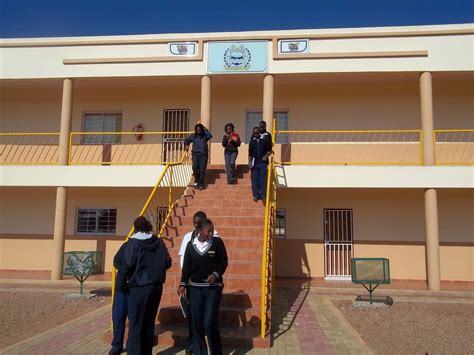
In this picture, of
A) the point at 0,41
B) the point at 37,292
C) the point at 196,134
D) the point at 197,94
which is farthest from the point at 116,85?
the point at 37,292

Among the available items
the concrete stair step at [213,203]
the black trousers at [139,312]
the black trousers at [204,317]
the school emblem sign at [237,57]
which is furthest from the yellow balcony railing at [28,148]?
the black trousers at [204,317]

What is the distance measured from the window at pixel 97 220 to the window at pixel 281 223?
206 inches

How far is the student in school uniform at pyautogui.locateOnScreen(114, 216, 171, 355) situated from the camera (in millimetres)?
5062

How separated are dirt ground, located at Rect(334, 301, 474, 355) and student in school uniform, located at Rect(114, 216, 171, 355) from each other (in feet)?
10.7

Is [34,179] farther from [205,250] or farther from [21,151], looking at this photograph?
[205,250]

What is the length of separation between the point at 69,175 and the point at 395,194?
957 centimetres

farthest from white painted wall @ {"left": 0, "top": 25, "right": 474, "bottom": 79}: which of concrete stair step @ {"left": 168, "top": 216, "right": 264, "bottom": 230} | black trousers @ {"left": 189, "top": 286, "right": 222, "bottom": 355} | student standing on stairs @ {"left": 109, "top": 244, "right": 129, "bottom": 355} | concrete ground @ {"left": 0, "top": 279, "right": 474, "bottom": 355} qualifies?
black trousers @ {"left": 189, "top": 286, "right": 222, "bottom": 355}

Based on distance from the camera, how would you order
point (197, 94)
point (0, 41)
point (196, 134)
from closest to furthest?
1. point (196, 134)
2. point (0, 41)
3. point (197, 94)

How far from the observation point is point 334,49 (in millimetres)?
12172

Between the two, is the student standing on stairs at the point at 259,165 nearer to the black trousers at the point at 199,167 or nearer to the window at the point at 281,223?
the black trousers at the point at 199,167

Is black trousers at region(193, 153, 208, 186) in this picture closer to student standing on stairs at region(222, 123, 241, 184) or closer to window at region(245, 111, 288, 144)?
student standing on stairs at region(222, 123, 241, 184)

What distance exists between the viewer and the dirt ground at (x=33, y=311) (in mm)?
7285

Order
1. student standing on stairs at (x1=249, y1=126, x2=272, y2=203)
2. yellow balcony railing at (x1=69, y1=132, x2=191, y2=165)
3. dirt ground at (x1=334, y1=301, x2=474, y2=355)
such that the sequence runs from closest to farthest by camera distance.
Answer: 1. dirt ground at (x1=334, y1=301, x2=474, y2=355)
2. student standing on stairs at (x1=249, y1=126, x2=272, y2=203)
3. yellow balcony railing at (x1=69, y1=132, x2=191, y2=165)

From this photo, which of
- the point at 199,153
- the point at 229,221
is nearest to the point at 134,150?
the point at 199,153
